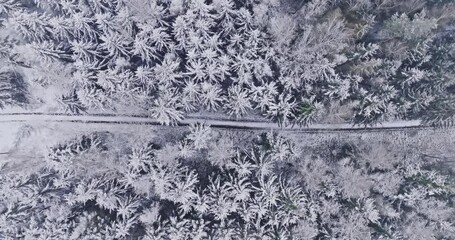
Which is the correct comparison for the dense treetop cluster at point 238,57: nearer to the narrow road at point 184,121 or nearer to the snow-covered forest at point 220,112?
the snow-covered forest at point 220,112

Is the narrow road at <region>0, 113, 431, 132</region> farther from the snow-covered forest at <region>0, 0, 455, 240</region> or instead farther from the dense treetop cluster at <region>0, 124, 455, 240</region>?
the dense treetop cluster at <region>0, 124, 455, 240</region>

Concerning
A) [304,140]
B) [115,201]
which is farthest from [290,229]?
[115,201]

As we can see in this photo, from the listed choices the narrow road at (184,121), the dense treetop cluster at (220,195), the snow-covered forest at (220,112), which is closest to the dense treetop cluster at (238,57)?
the snow-covered forest at (220,112)

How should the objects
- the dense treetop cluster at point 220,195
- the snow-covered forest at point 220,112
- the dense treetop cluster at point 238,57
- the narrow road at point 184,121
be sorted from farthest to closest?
the narrow road at point 184,121, the dense treetop cluster at point 238,57, the snow-covered forest at point 220,112, the dense treetop cluster at point 220,195

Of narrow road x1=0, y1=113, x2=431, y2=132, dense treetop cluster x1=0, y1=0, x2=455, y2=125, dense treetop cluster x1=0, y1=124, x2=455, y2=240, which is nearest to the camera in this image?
dense treetop cluster x1=0, y1=124, x2=455, y2=240

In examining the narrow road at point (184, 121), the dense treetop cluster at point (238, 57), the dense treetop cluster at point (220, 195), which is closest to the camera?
the dense treetop cluster at point (220, 195)

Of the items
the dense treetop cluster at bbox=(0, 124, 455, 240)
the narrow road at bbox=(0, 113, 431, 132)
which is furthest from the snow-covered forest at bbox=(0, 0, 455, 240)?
the narrow road at bbox=(0, 113, 431, 132)
